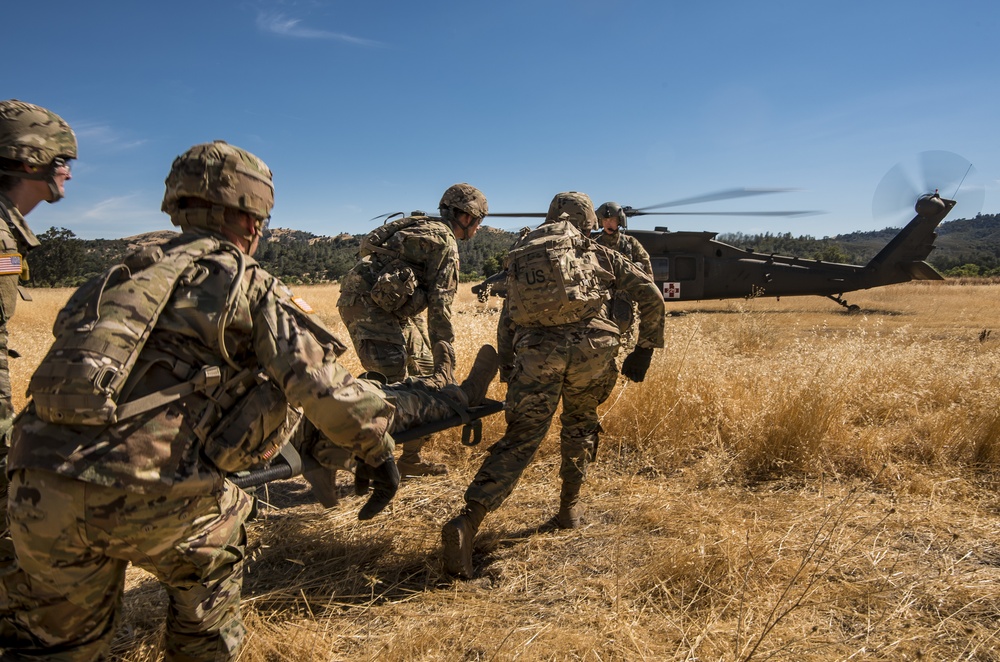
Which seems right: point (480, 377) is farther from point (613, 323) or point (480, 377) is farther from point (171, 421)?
point (171, 421)

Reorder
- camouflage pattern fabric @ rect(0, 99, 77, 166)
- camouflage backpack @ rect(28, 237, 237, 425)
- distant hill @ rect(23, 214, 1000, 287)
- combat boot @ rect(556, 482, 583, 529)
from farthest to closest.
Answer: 1. distant hill @ rect(23, 214, 1000, 287)
2. combat boot @ rect(556, 482, 583, 529)
3. camouflage pattern fabric @ rect(0, 99, 77, 166)
4. camouflage backpack @ rect(28, 237, 237, 425)

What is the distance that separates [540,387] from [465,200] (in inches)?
74.6

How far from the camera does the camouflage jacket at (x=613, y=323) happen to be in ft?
11.2

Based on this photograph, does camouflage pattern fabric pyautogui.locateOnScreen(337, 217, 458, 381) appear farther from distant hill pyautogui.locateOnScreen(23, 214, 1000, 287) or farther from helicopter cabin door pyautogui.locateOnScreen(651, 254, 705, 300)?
helicopter cabin door pyautogui.locateOnScreen(651, 254, 705, 300)

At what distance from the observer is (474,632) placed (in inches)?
101

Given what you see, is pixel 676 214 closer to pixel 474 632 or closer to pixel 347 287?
pixel 347 287

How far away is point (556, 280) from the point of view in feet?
10.6

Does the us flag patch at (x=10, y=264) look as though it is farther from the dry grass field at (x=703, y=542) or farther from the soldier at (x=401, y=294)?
the soldier at (x=401, y=294)

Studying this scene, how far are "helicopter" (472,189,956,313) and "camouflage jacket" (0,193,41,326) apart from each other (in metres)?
12.7

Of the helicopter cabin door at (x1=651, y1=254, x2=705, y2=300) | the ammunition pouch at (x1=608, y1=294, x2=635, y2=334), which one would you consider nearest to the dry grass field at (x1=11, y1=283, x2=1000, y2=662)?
the ammunition pouch at (x1=608, y1=294, x2=635, y2=334)

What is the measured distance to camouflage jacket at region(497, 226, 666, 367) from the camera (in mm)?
3418

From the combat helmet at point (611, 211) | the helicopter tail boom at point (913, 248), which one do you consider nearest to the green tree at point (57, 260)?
the combat helmet at point (611, 211)

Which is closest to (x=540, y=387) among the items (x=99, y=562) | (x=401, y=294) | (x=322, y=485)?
(x=322, y=485)

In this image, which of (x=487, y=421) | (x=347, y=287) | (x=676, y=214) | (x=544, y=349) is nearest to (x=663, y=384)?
(x=487, y=421)
